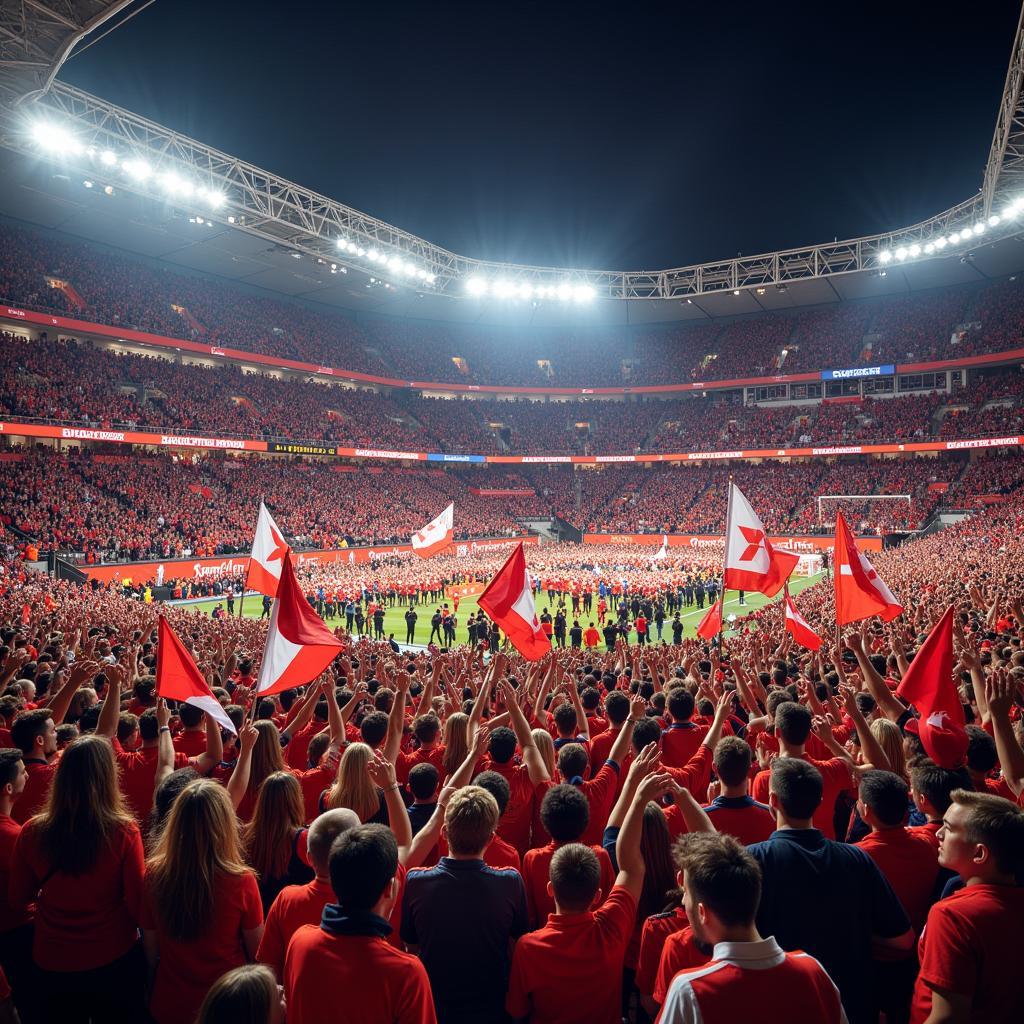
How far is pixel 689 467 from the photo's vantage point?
205 feet

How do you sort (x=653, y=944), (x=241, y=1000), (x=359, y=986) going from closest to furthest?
(x=241, y=1000) < (x=359, y=986) < (x=653, y=944)

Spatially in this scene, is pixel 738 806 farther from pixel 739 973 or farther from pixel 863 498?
pixel 863 498

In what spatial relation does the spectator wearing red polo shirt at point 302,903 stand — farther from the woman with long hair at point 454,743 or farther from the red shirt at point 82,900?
the woman with long hair at point 454,743

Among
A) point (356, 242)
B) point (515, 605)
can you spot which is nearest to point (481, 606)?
point (515, 605)

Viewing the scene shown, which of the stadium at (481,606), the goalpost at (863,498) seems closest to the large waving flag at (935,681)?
the stadium at (481,606)

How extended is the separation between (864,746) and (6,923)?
Answer: 17.4ft

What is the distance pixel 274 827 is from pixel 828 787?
3534 mm

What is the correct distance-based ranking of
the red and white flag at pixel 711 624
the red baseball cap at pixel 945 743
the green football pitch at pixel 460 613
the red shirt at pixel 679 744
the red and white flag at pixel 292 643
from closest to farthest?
the red baseball cap at pixel 945 743 < the red shirt at pixel 679 744 < the red and white flag at pixel 292 643 < the red and white flag at pixel 711 624 < the green football pitch at pixel 460 613

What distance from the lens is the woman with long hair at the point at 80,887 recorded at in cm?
308

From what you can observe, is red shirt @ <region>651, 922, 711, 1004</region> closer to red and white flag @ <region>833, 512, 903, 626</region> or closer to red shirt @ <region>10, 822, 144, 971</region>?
red shirt @ <region>10, 822, 144, 971</region>

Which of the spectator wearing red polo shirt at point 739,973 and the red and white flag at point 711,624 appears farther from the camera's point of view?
the red and white flag at point 711,624

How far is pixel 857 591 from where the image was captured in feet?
33.8

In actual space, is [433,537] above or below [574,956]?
above

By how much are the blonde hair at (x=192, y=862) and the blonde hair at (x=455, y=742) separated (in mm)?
2438
